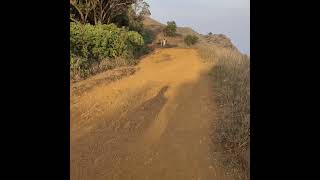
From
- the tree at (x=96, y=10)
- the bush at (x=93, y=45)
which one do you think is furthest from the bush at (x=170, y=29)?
the bush at (x=93, y=45)

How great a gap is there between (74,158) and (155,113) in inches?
112

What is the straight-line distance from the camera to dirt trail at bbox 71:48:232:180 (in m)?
6.59

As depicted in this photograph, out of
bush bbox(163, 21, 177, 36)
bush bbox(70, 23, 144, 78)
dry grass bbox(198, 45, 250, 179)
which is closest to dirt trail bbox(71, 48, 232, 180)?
dry grass bbox(198, 45, 250, 179)

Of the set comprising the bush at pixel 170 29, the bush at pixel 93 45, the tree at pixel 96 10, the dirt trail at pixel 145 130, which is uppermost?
the bush at pixel 170 29

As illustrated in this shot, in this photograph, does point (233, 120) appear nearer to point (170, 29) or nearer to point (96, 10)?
point (96, 10)

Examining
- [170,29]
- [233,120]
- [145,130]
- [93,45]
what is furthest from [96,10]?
[233,120]

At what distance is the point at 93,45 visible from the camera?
16172 mm

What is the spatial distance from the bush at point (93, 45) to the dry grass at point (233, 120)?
4.94 metres

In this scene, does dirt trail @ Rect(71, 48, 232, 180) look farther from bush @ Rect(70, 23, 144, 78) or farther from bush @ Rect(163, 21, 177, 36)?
bush @ Rect(163, 21, 177, 36)

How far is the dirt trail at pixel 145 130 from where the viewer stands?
259 inches

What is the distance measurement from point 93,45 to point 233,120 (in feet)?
30.3

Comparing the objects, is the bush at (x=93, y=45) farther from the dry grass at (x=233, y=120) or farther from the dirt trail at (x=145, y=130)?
the dry grass at (x=233, y=120)
